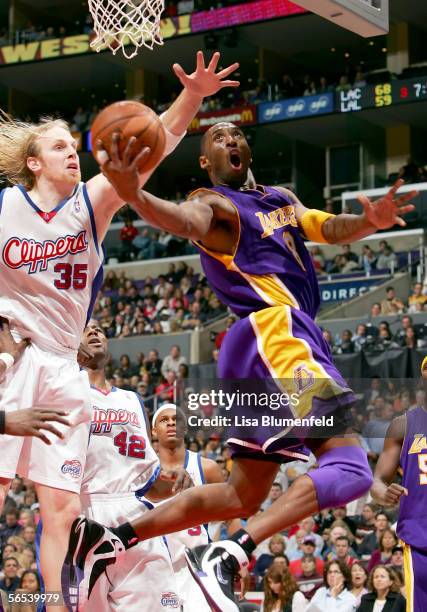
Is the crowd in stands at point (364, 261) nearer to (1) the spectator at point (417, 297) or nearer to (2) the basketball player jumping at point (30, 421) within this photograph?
(1) the spectator at point (417, 297)

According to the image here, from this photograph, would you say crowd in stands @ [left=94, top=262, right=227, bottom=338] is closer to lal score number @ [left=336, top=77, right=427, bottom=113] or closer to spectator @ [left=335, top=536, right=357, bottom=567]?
lal score number @ [left=336, top=77, right=427, bottom=113]

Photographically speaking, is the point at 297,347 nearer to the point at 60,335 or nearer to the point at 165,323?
the point at 60,335

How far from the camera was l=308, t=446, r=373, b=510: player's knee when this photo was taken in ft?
15.6

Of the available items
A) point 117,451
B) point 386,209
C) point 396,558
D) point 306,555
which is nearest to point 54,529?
point 117,451

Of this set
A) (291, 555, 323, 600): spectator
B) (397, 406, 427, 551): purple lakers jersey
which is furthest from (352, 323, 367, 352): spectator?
(397, 406, 427, 551): purple lakers jersey

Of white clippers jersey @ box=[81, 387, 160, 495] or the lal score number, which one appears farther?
the lal score number

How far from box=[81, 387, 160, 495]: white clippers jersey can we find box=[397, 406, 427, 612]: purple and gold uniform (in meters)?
1.64

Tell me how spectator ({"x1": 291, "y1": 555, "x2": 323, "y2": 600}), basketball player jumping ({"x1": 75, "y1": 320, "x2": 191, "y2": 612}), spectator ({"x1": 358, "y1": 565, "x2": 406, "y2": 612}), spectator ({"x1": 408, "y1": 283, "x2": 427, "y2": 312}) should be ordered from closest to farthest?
basketball player jumping ({"x1": 75, "y1": 320, "x2": 191, "y2": 612}) < spectator ({"x1": 358, "y1": 565, "x2": 406, "y2": 612}) < spectator ({"x1": 291, "y1": 555, "x2": 323, "y2": 600}) < spectator ({"x1": 408, "y1": 283, "x2": 427, "y2": 312})

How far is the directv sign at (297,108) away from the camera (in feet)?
83.4

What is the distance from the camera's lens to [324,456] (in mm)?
4945

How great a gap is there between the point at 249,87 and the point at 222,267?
2655 centimetres

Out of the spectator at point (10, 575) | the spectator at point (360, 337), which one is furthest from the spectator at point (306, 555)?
the spectator at point (360, 337)

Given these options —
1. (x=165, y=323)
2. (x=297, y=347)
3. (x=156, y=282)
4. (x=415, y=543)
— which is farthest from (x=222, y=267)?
(x=156, y=282)

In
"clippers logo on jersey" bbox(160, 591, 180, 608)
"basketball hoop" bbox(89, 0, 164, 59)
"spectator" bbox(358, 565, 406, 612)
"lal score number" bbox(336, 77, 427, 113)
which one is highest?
"lal score number" bbox(336, 77, 427, 113)
